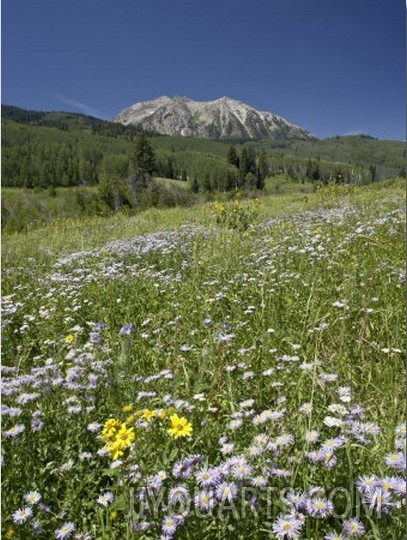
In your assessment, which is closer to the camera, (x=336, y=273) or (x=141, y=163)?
(x=336, y=273)

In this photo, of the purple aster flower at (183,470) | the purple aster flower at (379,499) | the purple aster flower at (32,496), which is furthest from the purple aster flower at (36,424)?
the purple aster flower at (379,499)

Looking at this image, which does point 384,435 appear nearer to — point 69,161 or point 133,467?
point 133,467

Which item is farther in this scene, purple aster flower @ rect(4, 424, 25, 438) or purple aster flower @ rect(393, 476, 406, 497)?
purple aster flower @ rect(4, 424, 25, 438)

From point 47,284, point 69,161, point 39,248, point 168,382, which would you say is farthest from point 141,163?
point 69,161

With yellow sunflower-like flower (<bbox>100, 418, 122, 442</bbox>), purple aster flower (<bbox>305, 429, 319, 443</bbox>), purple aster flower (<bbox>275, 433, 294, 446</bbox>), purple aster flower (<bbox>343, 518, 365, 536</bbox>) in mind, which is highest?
yellow sunflower-like flower (<bbox>100, 418, 122, 442</bbox>)

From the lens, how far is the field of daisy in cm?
154

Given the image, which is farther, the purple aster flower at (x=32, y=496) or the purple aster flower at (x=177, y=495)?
the purple aster flower at (x=32, y=496)

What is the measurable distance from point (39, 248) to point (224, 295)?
28.4 ft

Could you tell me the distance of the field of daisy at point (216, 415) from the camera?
1.54m

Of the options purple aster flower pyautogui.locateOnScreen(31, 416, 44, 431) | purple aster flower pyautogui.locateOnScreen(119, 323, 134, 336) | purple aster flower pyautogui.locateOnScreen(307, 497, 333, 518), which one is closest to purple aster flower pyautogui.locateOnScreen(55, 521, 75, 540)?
purple aster flower pyautogui.locateOnScreen(31, 416, 44, 431)

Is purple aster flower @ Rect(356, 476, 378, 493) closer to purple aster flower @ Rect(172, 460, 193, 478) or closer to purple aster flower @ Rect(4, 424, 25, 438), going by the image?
purple aster flower @ Rect(172, 460, 193, 478)

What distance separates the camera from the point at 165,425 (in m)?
2.04

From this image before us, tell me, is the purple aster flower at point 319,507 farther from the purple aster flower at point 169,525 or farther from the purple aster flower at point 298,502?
the purple aster flower at point 169,525

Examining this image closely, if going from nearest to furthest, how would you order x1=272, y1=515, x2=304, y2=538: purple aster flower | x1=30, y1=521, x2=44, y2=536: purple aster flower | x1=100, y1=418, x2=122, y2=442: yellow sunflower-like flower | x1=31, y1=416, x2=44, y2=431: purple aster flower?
1. x1=272, y1=515, x2=304, y2=538: purple aster flower
2. x1=100, y1=418, x2=122, y2=442: yellow sunflower-like flower
3. x1=30, y1=521, x2=44, y2=536: purple aster flower
4. x1=31, y1=416, x2=44, y2=431: purple aster flower
